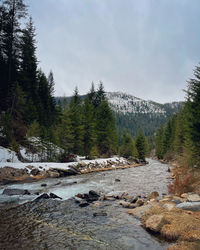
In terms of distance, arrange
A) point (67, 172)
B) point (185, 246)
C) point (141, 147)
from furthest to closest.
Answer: point (141, 147)
point (67, 172)
point (185, 246)

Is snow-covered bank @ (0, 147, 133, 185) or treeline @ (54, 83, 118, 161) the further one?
treeline @ (54, 83, 118, 161)

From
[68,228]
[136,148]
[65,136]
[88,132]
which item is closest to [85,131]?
[88,132]

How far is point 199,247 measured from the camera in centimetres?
489

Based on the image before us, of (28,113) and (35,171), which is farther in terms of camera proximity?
(28,113)

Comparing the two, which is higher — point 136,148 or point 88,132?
point 88,132

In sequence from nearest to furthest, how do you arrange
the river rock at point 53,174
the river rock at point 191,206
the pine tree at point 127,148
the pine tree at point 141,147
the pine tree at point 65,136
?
the river rock at point 191,206, the river rock at point 53,174, the pine tree at point 65,136, the pine tree at point 141,147, the pine tree at point 127,148

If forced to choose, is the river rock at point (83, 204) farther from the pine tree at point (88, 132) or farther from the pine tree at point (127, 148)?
the pine tree at point (127, 148)

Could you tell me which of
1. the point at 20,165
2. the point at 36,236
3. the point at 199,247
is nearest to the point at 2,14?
the point at 20,165

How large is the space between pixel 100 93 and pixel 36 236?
50.6m

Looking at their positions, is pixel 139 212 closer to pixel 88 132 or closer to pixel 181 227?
pixel 181 227

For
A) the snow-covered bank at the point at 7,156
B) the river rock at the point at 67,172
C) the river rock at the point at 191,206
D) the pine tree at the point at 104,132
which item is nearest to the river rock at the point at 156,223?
the river rock at the point at 191,206

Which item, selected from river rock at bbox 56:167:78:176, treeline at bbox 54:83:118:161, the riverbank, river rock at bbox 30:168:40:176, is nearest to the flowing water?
the riverbank

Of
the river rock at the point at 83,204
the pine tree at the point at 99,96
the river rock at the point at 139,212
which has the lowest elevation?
the river rock at the point at 83,204

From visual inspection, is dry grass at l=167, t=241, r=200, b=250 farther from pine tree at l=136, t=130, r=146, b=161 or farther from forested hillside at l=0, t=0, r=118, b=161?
pine tree at l=136, t=130, r=146, b=161
